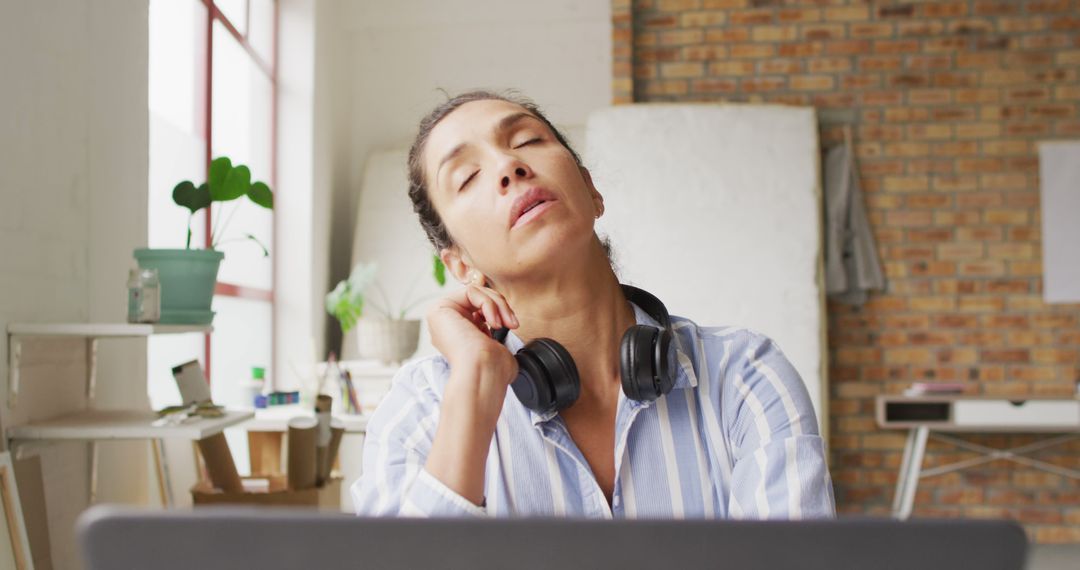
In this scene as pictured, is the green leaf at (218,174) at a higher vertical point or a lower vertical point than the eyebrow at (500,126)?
higher

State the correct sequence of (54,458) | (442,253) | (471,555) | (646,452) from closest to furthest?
(471,555) → (646,452) → (442,253) → (54,458)

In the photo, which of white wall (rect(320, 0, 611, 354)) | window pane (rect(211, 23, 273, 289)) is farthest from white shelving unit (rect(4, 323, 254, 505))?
white wall (rect(320, 0, 611, 354))

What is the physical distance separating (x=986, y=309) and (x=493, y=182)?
13.9 ft

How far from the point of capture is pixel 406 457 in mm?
1050

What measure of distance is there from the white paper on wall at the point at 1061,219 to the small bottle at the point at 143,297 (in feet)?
13.8

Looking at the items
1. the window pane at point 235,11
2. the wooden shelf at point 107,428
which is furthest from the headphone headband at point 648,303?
the window pane at point 235,11

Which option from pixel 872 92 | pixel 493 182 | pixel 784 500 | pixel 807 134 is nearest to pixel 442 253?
pixel 493 182

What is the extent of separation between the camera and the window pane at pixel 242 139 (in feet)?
13.4

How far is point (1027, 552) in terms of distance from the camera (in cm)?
47

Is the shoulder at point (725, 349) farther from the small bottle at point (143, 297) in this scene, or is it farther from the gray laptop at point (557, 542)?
the small bottle at point (143, 297)

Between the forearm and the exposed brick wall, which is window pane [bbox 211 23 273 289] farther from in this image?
the forearm

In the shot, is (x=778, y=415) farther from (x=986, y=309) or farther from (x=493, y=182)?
(x=986, y=309)

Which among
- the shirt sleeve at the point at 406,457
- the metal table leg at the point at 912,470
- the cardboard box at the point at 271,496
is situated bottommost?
the metal table leg at the point at 912,470

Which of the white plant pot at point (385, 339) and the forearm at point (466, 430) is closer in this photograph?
the forearm at point (466, 430)
